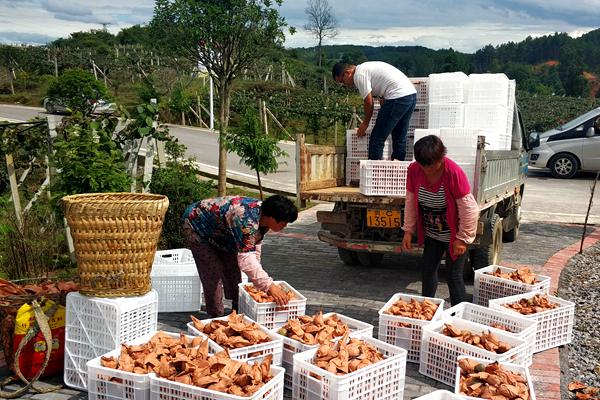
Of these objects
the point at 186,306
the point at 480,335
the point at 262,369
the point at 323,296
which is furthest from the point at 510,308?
the point at 186,306

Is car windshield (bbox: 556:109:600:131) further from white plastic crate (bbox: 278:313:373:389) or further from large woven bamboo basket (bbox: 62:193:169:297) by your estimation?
large woven bamboo basket (bbox: 62:193:169:297)

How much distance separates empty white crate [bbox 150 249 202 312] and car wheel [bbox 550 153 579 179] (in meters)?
16.1

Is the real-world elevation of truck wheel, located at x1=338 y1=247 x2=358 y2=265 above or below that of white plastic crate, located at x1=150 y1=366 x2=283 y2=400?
below

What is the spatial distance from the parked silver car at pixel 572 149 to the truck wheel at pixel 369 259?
12.0 m

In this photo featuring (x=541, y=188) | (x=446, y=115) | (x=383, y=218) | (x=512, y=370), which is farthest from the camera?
(x=541, y=188)

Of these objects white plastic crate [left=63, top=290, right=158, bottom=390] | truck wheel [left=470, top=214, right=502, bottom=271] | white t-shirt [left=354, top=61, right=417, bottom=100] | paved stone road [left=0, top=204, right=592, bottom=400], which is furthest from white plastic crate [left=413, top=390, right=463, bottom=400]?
white t-shirt [left=354, top=61, right=417, bottom=100]

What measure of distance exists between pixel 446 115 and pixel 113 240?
4.89 metres

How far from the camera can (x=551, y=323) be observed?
5.24 meters

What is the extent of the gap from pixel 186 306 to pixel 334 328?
2.00 m

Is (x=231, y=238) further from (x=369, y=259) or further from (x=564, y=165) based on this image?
(x=564, y=165)

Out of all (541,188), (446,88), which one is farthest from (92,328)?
(541,188)

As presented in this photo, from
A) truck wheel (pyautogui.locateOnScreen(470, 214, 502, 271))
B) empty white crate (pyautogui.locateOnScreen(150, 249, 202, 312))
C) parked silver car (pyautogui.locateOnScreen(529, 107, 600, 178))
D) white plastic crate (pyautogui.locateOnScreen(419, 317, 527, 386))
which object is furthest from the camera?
parked silver car (pyautogui.locateOnScreen(529, 107, 600, 178))

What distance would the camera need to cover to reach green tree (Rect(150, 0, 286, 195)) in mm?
11789

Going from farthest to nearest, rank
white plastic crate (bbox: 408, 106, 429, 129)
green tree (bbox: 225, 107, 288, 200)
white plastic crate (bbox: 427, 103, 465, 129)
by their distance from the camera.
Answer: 1. green tree (bbox: 225, 107, 288, 200)
2. white plastic crate (bbox: 408, 106, 429, 129)
3. white plastic crate (bbox: 427, 103, 465, 129)
